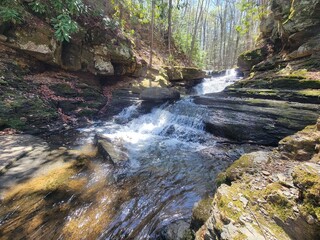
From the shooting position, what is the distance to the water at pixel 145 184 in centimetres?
291

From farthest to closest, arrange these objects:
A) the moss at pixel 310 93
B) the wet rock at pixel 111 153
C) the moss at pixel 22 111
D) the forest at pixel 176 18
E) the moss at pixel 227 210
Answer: the forest at pixel 176 18 < the moss at pixel 22 111 < the moss at pixel 310 93 < the wet rock at pixel 111 153 < the moss at pixel 227 210

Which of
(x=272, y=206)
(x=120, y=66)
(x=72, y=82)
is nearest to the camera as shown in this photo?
(x=272, y=206)

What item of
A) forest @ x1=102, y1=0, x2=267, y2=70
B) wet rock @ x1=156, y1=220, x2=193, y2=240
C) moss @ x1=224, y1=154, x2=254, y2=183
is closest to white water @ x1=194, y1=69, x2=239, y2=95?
forest @ x1=102, y1=0, x2=267, y2=70

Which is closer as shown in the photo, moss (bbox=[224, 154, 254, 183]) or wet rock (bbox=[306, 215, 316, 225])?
wet rock (bbox=[306, 215, 316, 225])

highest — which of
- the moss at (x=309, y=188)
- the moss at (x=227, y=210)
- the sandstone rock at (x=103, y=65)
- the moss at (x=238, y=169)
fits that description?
the sandstone rock at (x=103, y=65)

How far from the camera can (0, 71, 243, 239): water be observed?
9.53ft

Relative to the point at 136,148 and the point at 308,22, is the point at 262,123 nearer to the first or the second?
the point at 136,148

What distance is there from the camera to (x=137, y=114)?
31.7 feet

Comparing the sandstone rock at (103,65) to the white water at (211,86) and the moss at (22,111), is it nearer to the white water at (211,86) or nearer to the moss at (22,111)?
the moss at (22,111)

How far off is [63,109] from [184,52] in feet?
54.9

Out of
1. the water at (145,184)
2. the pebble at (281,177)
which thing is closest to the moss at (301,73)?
the water at (145,184)

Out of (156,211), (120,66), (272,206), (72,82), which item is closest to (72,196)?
(156,211)

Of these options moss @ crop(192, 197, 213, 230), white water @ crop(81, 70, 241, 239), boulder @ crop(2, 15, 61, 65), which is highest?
boulder @ crop(2, 15, 61, 65)

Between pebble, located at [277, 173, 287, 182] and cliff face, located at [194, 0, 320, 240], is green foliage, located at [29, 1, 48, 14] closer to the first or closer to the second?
cliff face, located at [194, 0, 320, 240]
